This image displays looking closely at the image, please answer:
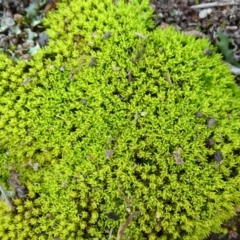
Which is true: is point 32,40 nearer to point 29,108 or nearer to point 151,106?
Answer: point 29,108

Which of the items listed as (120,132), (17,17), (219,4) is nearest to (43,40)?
(17,17)

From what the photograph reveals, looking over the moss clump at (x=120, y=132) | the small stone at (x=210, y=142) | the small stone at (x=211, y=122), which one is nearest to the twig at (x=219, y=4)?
the moss clump at (x=120, y=132)

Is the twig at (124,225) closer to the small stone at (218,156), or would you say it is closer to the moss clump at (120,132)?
the moss clump at (120,132)

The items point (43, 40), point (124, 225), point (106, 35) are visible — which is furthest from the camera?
point (43, 40)

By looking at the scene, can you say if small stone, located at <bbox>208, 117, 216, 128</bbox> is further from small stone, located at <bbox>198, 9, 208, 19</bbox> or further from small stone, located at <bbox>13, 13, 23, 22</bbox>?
small stone, located at <bbox>13, 13, 23, 22</bbox>

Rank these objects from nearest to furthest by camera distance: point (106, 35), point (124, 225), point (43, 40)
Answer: point (124, 225), point (106, 35), point (43, 40)

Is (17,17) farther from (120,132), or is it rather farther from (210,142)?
(210,142)

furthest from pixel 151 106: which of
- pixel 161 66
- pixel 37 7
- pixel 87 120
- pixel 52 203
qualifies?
pixel 37 7

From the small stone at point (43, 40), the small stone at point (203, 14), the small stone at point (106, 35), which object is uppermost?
the small stone at point (203, 14)
